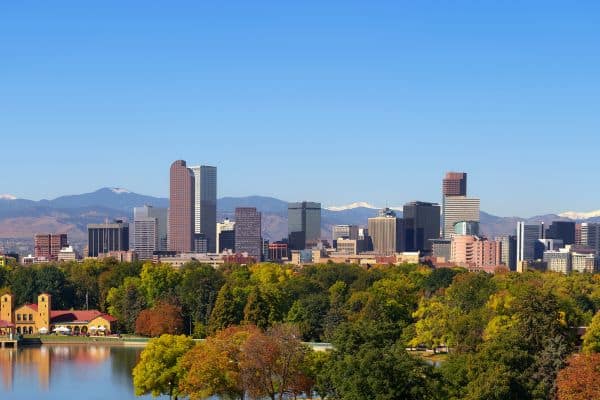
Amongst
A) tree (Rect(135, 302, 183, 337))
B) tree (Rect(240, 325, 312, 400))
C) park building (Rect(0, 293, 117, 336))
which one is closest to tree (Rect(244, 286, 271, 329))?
tree (Rect(135, 302, 183, 337))

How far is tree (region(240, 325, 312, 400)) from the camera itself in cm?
4712

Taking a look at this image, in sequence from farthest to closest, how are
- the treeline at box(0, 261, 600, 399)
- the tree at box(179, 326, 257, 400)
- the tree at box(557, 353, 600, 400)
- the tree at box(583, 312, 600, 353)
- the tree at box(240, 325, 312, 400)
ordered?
the tree at box(583, 312, 600, 353) < the tree at box(240, 325, 312, 400) < the tree at box(179, 326, 257, 400) < the treeline at box(0, 261, 600, 399) < the tree at box(557, 353, 600, 400)

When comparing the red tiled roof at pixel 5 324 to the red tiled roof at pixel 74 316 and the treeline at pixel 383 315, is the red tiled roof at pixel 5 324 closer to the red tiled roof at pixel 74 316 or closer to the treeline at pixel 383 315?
the red tiled roof at pixel 74 316

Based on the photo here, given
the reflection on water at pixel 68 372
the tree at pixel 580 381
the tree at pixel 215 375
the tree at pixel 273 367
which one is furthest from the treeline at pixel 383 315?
the reflection on water at pixel 68 372

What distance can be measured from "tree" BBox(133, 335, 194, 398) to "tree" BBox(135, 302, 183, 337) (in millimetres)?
28637

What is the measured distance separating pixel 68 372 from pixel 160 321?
17.0 metres

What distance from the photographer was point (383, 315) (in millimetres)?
70875

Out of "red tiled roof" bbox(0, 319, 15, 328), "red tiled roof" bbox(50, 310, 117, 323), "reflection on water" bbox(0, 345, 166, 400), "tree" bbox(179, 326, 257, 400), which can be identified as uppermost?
"tree" bbox(179, 326, 257, 400)

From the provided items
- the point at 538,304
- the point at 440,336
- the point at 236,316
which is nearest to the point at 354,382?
the point at 538,304

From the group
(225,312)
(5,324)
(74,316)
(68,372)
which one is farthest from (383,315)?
(5,324)

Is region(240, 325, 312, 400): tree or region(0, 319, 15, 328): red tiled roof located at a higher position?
region(240, 325, 312, 400): tree

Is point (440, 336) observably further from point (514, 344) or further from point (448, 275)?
point (448, 275)

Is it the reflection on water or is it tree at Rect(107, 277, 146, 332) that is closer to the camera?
the reflection on water

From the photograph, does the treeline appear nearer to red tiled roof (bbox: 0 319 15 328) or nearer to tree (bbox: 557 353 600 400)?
tree (bbox: 557 353 600 400)
